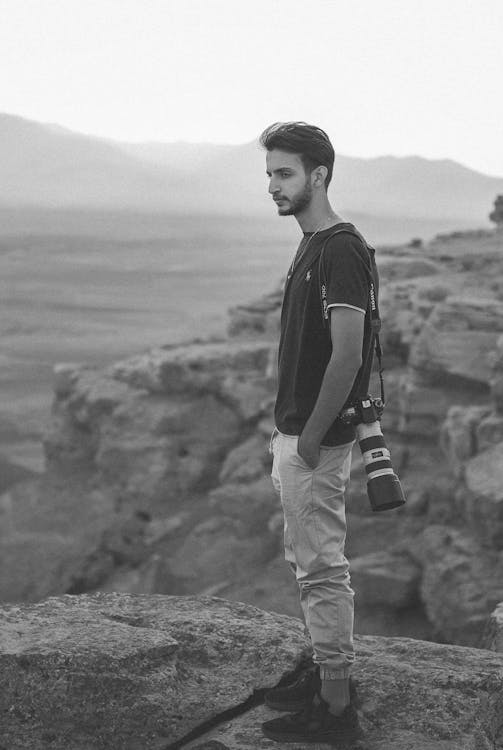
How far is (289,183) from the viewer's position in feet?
14.6

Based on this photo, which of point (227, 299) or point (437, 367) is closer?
point (437, 367)

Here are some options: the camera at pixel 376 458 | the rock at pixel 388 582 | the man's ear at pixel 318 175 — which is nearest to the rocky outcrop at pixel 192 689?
the camera at pixel 376 458

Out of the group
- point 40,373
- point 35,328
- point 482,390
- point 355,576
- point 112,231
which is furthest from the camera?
point 112,231

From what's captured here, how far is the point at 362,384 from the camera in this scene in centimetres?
445

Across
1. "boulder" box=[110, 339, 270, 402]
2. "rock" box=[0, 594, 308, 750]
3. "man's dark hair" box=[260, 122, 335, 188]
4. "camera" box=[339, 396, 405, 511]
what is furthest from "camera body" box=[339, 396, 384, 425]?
"boulder" box=[110, 339, 270, 402]

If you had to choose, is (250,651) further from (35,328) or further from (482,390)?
(35,328)

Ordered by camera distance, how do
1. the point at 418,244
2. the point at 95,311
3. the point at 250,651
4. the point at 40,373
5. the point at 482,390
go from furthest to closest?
1. the point at 95,311
2. the point at 40,373
3. the point at 418,244
4. the point at 482,390
5. the point at 250,651

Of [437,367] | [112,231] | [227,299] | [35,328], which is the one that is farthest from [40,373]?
[112,231]

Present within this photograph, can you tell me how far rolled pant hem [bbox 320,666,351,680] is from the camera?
4520 millimetres

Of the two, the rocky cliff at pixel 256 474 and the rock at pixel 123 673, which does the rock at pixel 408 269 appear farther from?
the rock at pixel 123 673

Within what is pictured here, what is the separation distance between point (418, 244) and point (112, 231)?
→ 425 ft

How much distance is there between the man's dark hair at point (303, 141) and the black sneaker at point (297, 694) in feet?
7.27

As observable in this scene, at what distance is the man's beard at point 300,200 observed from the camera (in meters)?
4.43

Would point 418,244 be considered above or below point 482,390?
above
